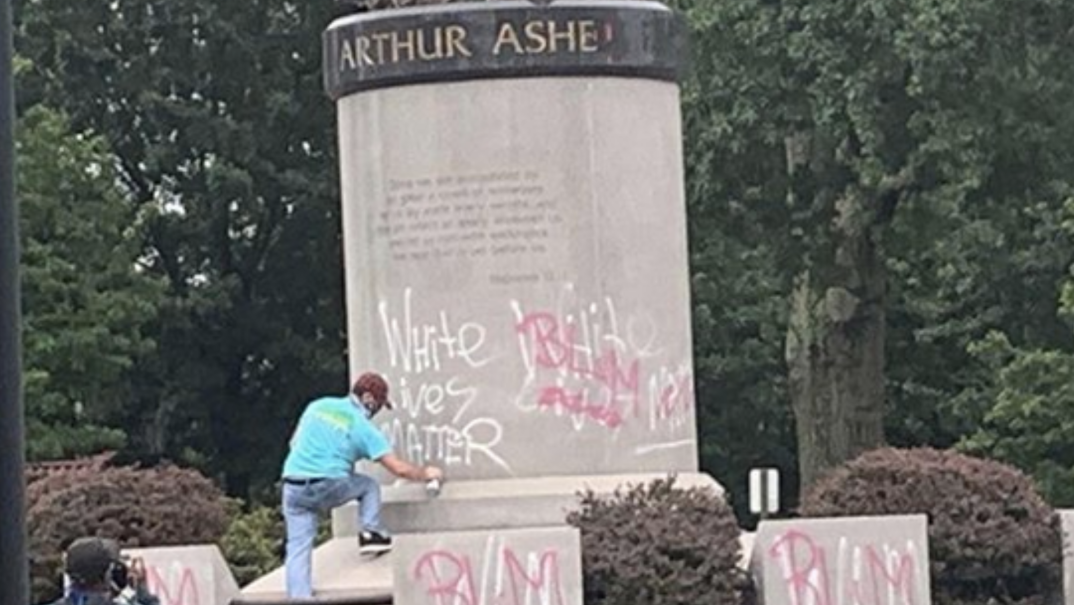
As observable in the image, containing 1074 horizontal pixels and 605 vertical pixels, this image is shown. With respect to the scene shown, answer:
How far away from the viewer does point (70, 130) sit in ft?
133

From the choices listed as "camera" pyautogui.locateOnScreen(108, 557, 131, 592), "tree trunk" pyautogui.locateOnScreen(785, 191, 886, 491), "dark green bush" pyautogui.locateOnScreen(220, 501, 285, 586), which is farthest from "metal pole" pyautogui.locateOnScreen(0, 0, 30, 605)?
"tree trunk" pyautogui.locateOnScreen(785, 191, 886, 491)

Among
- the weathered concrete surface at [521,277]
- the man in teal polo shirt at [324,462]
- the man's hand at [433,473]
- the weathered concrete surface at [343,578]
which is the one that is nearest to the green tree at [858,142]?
the weathered concrete surface at [521,277]

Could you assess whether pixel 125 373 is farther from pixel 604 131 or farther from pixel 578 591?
pixel 578 591

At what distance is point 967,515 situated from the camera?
58.2ft

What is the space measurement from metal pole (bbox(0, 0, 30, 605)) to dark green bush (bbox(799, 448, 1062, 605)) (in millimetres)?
10694

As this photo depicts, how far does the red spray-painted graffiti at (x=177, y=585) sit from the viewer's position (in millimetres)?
17422

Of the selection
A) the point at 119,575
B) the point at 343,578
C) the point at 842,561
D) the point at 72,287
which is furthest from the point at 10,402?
the point at 72,287

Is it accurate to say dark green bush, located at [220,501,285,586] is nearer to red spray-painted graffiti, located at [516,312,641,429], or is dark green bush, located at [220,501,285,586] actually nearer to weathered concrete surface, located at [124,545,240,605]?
red spray-painted graffiti, located at [516,312,641,429]

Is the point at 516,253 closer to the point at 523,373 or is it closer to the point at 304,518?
the point at 523,373

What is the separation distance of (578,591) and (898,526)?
6.58 ft

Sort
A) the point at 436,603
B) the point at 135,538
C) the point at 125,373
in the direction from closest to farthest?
the point at 436,603
the point at 135,538
the point at 125,373

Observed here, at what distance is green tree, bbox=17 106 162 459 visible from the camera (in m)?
35.2

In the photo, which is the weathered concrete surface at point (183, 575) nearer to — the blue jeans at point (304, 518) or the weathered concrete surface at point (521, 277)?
the blue jeans at point (304, 518)

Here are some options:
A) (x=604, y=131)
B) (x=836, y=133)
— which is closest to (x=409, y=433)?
(x=604, y=131)
